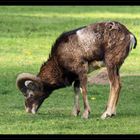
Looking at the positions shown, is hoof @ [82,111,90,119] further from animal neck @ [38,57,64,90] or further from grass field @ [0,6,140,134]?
animal neck @ [38,57,64,90]

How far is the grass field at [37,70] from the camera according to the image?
13.9m

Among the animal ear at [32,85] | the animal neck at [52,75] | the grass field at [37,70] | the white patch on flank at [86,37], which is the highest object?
the white patch on flank at [86,37]

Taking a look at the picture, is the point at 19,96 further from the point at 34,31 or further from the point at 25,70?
the point at 34,31

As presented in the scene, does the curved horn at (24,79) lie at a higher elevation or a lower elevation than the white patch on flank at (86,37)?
lower

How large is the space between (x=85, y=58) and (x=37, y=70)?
26.0 ft

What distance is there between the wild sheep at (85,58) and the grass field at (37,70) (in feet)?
1.36

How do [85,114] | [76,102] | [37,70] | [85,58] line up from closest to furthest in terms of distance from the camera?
[85,114] → [85,58] → [76,102] → [37,70]

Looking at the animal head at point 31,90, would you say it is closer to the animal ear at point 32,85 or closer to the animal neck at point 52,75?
the animal ear at point 32,85

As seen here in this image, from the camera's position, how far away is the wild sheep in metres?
15.5

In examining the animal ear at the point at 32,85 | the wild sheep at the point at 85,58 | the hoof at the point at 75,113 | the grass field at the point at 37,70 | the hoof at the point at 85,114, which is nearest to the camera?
the grass field at the point at 37,70

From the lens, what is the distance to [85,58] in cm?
1552

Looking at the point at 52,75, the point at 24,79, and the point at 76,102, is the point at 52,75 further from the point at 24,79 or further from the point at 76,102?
the point at 76,102

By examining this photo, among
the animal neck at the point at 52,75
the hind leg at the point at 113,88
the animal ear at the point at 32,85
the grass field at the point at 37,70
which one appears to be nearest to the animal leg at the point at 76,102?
the grass field at the point at 37,70

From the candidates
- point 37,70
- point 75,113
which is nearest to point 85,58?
point 75,113
